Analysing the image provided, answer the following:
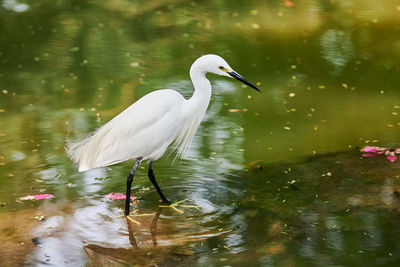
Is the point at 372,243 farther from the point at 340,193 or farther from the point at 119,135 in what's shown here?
the point at 119,135

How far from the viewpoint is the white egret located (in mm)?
4246

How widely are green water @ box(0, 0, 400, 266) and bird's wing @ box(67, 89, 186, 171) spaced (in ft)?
1.15

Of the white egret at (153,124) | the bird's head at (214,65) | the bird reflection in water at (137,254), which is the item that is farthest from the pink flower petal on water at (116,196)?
the bird's head at (214,65)

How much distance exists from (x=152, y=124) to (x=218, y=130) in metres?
1.56

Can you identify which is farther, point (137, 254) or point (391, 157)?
point (391, 157)

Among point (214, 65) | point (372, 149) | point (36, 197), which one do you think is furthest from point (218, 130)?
point (36, 197)

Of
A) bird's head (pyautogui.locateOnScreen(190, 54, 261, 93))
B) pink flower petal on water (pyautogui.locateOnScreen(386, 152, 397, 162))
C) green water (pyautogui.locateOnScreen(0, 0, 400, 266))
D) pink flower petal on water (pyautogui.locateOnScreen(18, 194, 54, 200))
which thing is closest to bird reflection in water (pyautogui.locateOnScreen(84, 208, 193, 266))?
green water (pyautogui.locateOnScreen(0, 0, 400, 266))

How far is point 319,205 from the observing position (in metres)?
4.40

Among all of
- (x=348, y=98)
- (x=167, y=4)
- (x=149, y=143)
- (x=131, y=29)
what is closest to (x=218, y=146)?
(x=149, y=143)

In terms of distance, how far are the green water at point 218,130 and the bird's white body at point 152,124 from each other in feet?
1.22

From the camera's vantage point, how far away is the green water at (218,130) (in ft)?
13.0

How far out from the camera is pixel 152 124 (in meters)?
4.32

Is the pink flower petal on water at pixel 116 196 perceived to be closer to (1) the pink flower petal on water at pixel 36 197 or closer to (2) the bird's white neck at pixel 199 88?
(1) the pink flower petal on water at pixel 36 197

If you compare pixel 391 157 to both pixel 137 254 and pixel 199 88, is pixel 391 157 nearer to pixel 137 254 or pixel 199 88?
pixel 199 88
